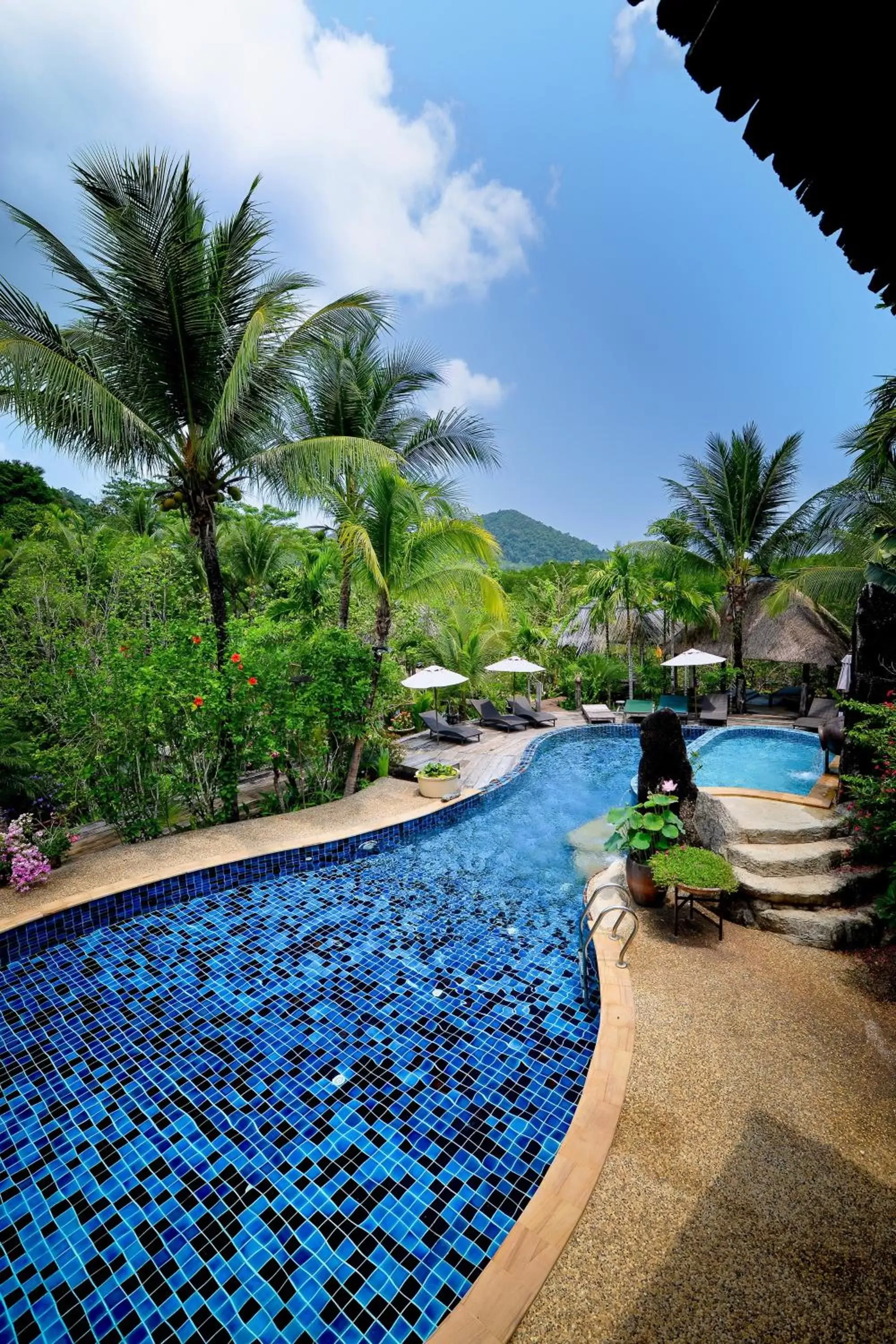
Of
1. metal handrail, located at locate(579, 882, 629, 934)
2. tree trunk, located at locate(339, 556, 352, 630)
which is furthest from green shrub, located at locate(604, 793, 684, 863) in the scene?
tree trunk, located at locate(339, 556, 352, 630)

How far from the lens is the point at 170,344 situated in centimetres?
658

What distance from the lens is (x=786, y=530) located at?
15523 mm

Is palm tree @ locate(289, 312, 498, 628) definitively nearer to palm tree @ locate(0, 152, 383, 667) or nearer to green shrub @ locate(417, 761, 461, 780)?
palm tree @ locate(0, 152, 383, 667)

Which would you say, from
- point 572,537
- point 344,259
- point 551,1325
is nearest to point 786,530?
point 344,259

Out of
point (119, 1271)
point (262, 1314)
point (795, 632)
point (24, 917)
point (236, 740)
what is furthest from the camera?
point (795, 632)

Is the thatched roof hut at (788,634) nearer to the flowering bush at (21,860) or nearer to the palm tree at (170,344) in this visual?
the palm tree at (170,344)

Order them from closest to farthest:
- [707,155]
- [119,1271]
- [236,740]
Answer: [119,1271] → [707,155] → [236,740]

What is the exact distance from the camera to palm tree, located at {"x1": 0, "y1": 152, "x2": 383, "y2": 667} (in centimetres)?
599

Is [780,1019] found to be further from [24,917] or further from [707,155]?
[707,155]

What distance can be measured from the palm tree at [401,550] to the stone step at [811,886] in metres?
5.48

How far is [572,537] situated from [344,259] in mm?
67556

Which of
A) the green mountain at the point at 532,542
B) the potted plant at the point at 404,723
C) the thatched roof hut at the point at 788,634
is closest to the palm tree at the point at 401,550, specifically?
the potted plant at the point at 404,723

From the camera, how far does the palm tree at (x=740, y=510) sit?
15.2 metres

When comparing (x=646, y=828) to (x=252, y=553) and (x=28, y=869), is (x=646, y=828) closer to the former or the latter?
(x=28, y=869)
